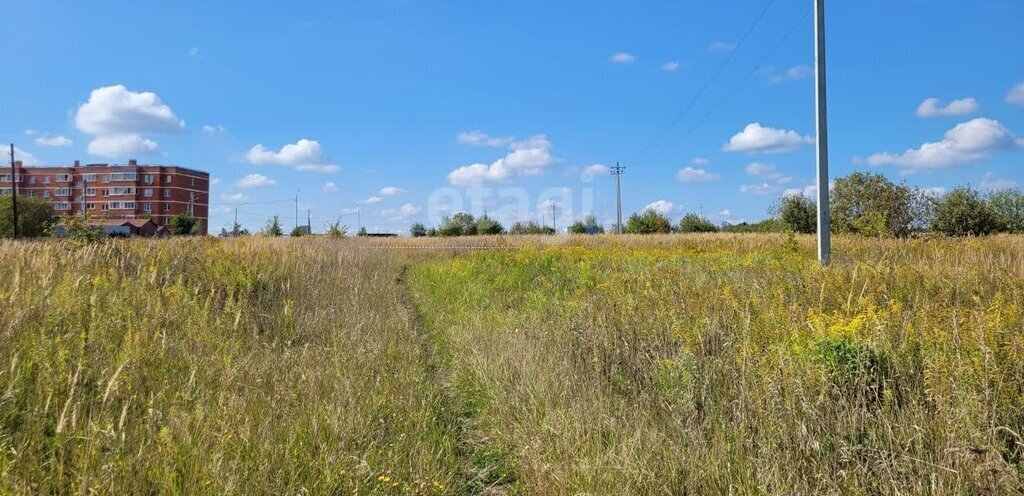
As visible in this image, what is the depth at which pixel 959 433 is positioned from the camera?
96.0 inches

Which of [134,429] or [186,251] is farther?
[186,251]

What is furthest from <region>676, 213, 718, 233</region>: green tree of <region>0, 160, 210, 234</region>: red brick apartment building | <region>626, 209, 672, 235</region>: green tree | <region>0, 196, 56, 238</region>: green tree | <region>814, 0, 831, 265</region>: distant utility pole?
<region>0, 160, 210, 234</region>: red brick apartment building

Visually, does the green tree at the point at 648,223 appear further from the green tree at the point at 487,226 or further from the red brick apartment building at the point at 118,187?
the red brick apartment building at the point at 118,187

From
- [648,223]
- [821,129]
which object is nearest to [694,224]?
[648,223]

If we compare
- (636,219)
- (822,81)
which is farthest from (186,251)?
(636,219)

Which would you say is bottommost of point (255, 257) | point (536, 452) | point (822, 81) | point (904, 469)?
point (536, 452)

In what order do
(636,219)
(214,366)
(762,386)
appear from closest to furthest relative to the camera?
(762,386) < (214,366) < (636,219)

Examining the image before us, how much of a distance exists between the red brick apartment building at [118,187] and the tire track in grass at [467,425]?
123 meters

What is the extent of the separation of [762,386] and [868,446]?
0.63 m

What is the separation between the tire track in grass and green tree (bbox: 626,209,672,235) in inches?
2013

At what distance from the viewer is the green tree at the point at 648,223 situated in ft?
182

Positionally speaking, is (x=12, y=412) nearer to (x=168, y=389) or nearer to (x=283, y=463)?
(x=168, y=389)

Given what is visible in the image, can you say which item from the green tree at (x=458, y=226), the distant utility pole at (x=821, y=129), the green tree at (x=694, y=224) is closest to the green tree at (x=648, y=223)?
the green tree at (x=694, y=224)

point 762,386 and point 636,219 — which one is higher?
point 636,219
